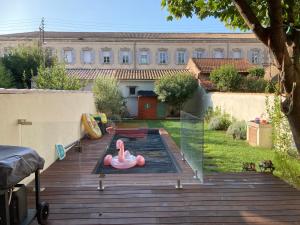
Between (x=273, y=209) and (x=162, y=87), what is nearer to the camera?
(x=273, y=209)

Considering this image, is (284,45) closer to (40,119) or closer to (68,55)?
(40,119)

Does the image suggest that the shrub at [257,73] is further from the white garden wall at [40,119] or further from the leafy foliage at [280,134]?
the leafy foliage at [280,134]

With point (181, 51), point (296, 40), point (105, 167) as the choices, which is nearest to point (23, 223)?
point (296, 40)

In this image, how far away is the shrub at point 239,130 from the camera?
495 inches

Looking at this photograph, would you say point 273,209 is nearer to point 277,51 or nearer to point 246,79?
point 277,51

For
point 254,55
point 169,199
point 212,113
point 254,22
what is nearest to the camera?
point 254,22

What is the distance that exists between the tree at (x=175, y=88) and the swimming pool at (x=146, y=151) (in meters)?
7.32

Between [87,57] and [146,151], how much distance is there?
90.5 ft

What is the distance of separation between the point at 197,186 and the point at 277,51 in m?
3.53

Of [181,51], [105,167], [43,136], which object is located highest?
[181,51]

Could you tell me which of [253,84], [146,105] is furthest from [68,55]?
[253,84]

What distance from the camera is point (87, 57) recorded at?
36.1m

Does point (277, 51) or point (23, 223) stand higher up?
point (277, 51)

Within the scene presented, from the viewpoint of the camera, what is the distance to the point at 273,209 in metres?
4.34
